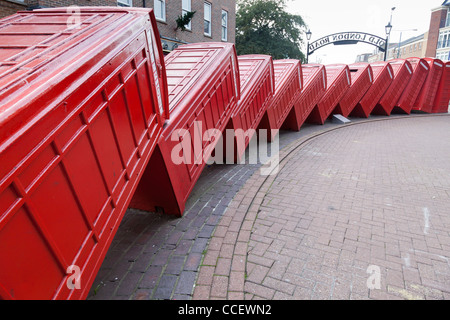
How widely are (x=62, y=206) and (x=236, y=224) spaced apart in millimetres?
2511

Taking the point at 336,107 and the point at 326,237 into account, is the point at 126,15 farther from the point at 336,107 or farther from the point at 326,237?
the point at 336,107

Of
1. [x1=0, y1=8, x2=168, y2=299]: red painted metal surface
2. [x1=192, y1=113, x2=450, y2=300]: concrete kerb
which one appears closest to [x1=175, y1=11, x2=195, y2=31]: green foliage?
[x1=192, y1=113, x2=450, y2=300]: concrete kerb

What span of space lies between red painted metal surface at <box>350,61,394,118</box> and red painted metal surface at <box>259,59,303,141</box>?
6.43m

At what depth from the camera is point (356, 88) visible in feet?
44.1

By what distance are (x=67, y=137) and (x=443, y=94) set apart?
851 inches

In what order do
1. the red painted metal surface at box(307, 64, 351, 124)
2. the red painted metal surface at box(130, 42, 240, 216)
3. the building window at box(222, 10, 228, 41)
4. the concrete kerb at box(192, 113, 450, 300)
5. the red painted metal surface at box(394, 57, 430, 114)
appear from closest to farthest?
the concrete kerb at box(192, 113, 450, 300) → the red painted metal surface at box(130, 42, 240, 216) → the red painted metal surface at box(307, 64, 351, 124) → the red painted metal surface at box(394, 57, 430, 114) → the building window at box(222, 10, 228, 41)

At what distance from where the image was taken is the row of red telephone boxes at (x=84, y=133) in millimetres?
Result: 1668

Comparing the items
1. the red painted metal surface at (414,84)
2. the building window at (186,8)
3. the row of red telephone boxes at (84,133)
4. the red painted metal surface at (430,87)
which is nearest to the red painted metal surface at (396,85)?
the red painted metal surface at (414,84)

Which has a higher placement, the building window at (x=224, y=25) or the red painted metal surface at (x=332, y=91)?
the building window at (x=224, y=25)

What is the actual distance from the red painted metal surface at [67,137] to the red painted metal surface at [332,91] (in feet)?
32.8

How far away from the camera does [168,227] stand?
3988 millimetres

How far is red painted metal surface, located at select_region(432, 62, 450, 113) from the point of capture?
16453 millimetres

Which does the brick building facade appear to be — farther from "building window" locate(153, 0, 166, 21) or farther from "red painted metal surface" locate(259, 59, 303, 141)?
"red painted metal surface" locate(259, 59, 303, 141)

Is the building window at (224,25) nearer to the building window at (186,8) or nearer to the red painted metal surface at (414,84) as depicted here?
the building window at (186,8)
